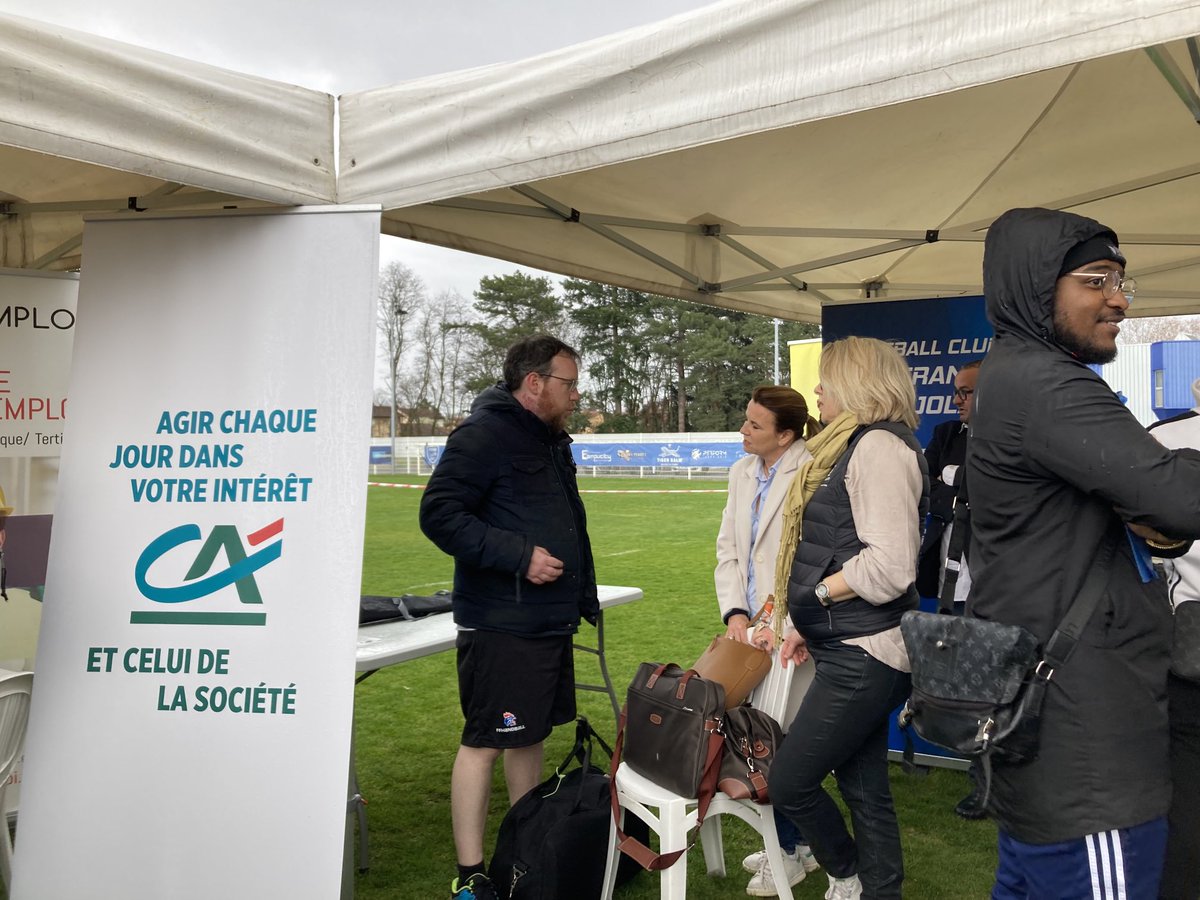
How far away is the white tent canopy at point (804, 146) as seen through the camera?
1834mm

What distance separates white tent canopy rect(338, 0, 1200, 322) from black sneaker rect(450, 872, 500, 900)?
1961 mm

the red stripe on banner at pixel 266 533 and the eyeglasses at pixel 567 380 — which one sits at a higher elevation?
the eyeglasses at pixel 567 380

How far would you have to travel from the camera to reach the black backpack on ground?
2.87 meters

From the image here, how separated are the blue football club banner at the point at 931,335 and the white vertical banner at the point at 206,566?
2.93m

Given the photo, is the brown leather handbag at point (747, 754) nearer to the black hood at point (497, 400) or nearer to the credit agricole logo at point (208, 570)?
the black hood at point (497, 400)

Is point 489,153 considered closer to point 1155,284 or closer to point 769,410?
point 769,410

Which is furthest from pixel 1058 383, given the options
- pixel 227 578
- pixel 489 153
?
pixel 227 578

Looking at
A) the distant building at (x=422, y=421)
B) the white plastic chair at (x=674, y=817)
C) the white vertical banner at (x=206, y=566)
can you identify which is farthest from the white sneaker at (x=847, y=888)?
the distant building at (x=422, y=421)

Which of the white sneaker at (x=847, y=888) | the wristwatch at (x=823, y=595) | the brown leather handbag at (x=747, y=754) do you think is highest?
the wristwatch at (x=823, y=595)

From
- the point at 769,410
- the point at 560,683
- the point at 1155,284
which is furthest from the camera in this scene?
the point at 1155,284

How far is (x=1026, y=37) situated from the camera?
1.71m

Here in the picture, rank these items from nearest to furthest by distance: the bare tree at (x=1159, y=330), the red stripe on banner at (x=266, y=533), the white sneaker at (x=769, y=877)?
the red stripe on banner at (x=266, y=533), the white sneaker at (x=769, y=877), the bare tree at (x=1159, y=330)

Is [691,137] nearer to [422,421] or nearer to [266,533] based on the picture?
[266,533]

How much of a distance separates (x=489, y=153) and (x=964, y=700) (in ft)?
5.22
